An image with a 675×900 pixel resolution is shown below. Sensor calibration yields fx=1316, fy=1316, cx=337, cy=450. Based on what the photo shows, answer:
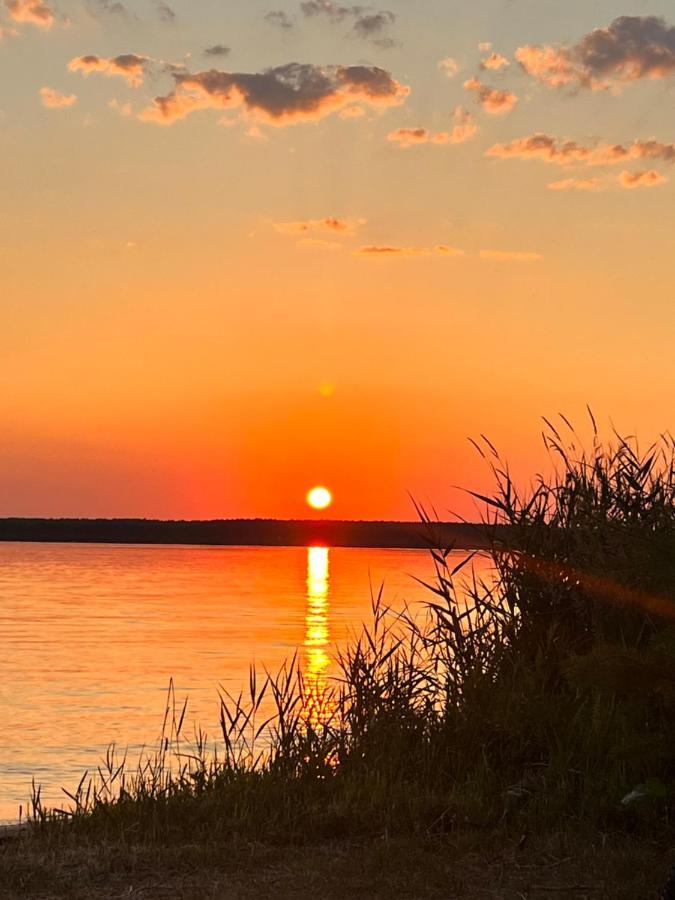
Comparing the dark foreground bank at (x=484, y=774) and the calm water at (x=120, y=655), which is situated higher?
the dark foreground bank at (x=484, y=774)

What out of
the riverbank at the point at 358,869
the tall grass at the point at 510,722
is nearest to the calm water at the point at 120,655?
the tall grass at the point at 510,722

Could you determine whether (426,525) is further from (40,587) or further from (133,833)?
(40,587)

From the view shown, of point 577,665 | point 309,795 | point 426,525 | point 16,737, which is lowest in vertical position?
point 16,737

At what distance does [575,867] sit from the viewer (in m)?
7.74

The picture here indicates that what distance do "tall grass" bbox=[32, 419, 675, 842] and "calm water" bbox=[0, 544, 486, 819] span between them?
5.47 feet

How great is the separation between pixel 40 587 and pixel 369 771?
5879 centimetres

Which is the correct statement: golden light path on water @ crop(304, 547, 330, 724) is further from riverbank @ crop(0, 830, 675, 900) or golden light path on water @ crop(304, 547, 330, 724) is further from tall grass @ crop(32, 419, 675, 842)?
riverbank @ crop(0, 830, 675, 900)

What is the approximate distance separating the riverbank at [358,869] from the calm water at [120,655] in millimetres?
4805

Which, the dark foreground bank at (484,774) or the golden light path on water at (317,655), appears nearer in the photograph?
the dark foreground bank at (484,774)

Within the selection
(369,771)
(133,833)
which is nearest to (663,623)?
(369,771)

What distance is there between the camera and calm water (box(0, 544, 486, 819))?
18234 millimetres

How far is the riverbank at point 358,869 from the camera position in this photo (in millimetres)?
7254

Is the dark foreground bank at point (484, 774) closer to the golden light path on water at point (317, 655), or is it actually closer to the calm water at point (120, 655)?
the golden light path on water at point (317, 655)

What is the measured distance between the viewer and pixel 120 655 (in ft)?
101
